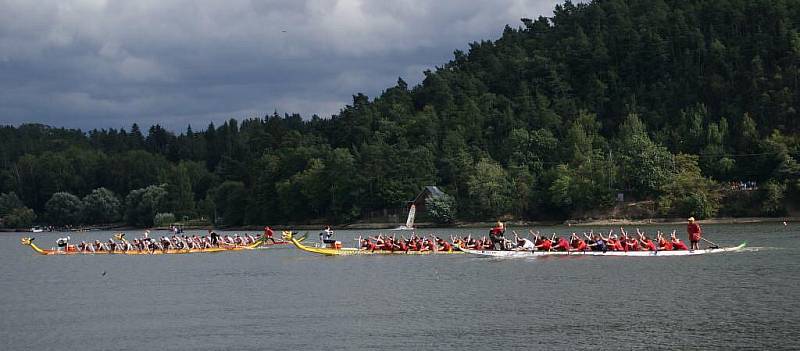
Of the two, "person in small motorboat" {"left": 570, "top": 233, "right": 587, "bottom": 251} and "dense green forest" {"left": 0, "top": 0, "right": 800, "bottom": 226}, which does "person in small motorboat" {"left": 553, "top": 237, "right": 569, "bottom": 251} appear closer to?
"person in small motorboat" {"left": 570, "top": 233, "right": 587, "bottom": 251}

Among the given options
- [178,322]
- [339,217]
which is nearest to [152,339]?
[178,322]

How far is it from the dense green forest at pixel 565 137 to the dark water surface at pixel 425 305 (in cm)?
4392

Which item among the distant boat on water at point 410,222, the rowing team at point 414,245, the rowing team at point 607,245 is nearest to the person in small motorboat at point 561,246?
the rowing team at point 607,245

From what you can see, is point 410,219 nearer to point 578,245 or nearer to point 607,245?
point 578,245

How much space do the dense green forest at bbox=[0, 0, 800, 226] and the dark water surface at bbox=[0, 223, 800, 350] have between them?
43915 millimetres

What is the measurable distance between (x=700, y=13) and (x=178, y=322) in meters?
123

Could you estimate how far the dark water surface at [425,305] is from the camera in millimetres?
31547

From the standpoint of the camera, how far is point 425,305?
39.3 m

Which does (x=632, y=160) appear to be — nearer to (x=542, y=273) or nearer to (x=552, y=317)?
(x=542, y=273)

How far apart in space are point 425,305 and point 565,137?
299 feet

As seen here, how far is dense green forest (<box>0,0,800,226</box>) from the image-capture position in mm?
106062

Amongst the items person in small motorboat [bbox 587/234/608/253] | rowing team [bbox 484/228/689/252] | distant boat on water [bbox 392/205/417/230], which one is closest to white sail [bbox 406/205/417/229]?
distant boat on water [bbox 392/205/417/230]

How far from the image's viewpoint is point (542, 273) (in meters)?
49.3

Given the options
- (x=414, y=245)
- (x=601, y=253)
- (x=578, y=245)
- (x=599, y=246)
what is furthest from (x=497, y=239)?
(x=414, y=245)
